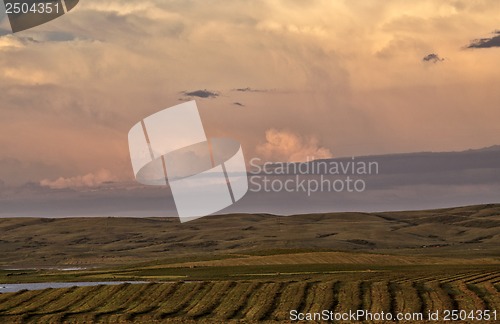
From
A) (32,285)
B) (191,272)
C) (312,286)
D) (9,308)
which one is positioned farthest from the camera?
(191,272)

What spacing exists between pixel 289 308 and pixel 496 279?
1068 inches

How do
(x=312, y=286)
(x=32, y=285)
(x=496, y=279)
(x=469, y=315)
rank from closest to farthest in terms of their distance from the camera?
(x=469, y=315), (x=312, y=286), (x=496, y=279), (x=32, y=285)

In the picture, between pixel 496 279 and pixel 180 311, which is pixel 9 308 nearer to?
pixel 180 311

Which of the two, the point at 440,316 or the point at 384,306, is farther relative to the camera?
the point at 384,306

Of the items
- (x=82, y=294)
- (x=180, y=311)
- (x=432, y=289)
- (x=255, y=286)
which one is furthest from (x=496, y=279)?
(x=82, y=294)

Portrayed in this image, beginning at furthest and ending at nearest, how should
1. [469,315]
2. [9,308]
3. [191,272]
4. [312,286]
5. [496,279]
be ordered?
[191,272]
[496,279]
[312,286]
[9,308]
[469,315]

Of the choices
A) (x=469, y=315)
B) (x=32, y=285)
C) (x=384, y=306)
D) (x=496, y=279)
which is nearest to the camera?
(x=469, y=315)

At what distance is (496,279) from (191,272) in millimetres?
54770

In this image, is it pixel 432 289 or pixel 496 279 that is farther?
pixel 496 279

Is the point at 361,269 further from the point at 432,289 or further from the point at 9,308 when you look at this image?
the point at 9,308

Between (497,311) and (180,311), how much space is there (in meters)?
24.3

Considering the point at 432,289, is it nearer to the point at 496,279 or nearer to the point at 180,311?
the point at 496,279

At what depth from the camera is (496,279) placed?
251 ft

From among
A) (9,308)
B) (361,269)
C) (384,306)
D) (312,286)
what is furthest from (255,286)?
(361,269)
